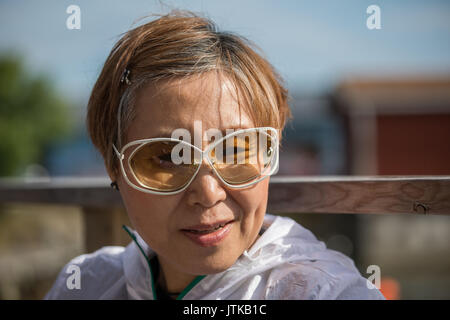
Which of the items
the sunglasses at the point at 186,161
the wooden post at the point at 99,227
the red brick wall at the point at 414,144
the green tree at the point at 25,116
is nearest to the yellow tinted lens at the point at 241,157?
the sunglasses at the point at 186,161

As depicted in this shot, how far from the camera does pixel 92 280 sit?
4.90 ft

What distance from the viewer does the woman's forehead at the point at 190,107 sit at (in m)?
1.04

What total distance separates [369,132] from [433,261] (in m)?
3.85

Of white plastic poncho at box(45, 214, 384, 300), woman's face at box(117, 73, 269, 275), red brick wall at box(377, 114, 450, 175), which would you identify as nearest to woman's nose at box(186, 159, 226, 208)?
woman's face at box(117, 73, 269, 275)

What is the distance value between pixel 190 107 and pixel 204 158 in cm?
13

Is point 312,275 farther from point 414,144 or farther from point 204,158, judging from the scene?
point 414,144

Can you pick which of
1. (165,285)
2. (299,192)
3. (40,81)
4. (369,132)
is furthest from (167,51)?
(40,81)

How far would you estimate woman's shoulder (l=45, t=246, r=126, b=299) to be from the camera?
1.46 m

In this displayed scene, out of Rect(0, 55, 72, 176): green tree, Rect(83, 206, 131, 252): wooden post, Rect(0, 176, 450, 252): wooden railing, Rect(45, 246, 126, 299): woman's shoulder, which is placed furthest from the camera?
Rect(0, 55, 72, 176): green tree

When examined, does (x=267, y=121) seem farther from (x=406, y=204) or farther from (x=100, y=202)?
(x=100, y=202)

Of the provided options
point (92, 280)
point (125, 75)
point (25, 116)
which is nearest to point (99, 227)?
point (92, 280)

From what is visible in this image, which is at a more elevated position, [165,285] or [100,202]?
[100,202]

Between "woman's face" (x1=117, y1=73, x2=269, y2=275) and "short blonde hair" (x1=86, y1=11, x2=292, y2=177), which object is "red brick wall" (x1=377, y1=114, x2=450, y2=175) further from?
"woman's face" (x1=117, y1=73, x2=269, y2=275)
